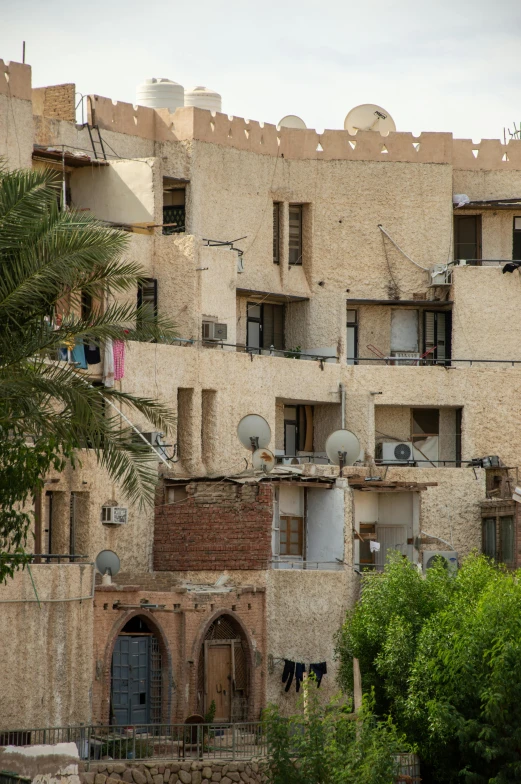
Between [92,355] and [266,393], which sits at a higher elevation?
[92,355]

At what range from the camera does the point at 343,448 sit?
123 feet

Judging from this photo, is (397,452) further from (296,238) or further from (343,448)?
(296,238)

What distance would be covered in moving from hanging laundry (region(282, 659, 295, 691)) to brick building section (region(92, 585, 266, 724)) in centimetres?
58

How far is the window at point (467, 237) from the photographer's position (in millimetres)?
46688

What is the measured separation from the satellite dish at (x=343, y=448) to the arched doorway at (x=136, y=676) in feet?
22.7

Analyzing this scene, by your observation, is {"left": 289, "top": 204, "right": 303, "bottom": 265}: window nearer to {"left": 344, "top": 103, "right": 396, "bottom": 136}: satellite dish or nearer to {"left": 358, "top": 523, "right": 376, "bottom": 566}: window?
{"left": 344, "top": 103, "right": 396, "bottom": 136}: satellite dish

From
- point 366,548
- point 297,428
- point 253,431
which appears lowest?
point 366,548

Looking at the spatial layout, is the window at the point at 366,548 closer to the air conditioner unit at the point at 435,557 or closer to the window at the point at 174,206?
the air conditioner unit at the point at 435,557

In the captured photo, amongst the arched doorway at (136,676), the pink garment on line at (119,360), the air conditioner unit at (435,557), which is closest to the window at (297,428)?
the air conditioner unit at (435,557)

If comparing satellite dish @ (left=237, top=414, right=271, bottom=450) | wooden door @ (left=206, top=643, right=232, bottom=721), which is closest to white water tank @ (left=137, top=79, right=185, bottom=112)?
satellite dish @ (left=237, top=414, right=271, bottom=450)

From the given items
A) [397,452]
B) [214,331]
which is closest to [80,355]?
[214,331]

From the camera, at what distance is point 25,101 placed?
3903 cm

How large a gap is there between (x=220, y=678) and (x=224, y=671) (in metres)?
0.17

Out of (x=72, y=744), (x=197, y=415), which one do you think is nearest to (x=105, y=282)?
(x=72, y=744)
